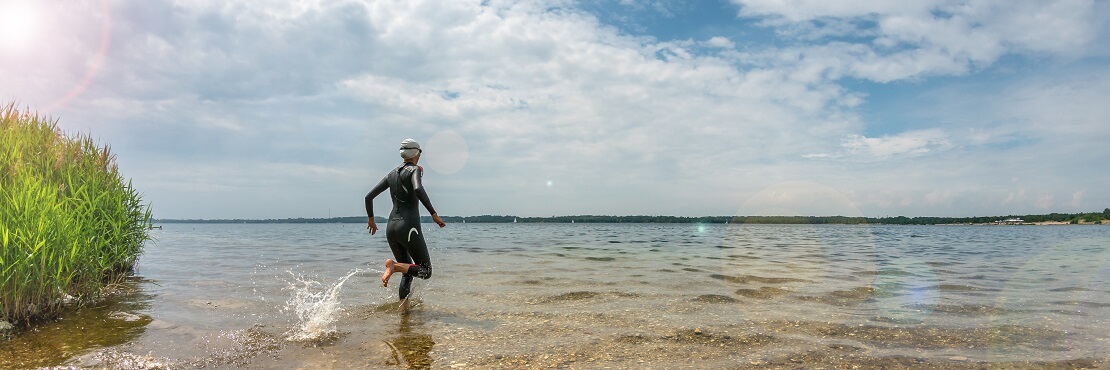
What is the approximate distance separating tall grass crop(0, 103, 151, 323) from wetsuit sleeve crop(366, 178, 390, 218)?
429cm

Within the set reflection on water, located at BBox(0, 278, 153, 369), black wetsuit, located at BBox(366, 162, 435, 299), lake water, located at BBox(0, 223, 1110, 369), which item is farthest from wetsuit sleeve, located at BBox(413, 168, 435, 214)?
reflection on water, located at BBox(0, 278, 153, 369)

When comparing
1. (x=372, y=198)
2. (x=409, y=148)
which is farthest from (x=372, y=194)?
(x=409, y=148)

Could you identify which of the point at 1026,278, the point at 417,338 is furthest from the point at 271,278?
the point at 1026,278

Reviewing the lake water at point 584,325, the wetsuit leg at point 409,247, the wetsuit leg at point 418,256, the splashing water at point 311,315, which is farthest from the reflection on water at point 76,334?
the wetsuit leg at point 418,256

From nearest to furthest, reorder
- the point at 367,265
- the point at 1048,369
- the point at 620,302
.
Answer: the point at 1048,369
the point at 620,302
the point at 367,265

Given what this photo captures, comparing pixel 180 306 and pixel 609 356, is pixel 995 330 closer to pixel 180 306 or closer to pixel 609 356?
pixel 609 356

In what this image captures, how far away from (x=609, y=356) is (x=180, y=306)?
332 inches

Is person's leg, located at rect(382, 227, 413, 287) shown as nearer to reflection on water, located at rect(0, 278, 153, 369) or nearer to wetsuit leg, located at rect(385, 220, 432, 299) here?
wetsuit leg, located at rect(385, 220, 432, 299)

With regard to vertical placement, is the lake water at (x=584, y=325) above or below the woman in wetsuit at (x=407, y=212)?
below

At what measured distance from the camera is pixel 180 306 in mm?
10328

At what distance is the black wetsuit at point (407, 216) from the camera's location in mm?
9836

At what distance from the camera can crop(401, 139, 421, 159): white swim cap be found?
10.1 metres

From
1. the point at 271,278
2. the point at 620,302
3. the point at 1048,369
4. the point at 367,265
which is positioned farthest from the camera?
the point at 367,265

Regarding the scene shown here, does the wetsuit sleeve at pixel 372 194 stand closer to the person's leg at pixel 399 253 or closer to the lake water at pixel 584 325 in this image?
the person's leg at pixel 399 253
